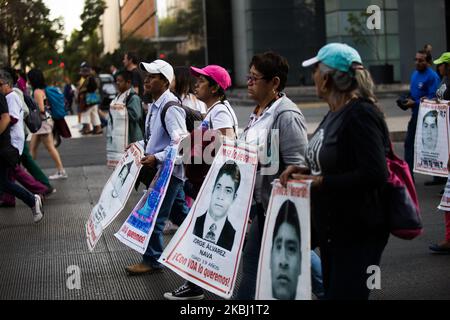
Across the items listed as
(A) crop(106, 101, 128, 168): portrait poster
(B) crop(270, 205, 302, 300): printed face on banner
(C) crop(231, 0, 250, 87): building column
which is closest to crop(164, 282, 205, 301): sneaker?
(B) crop(270, 205, 302, 300): printed face on banner

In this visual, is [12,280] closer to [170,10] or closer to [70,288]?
[70,288]

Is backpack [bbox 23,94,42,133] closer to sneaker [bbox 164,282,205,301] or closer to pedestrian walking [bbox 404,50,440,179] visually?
pedestrian walking [bbox 404,50,440,179]

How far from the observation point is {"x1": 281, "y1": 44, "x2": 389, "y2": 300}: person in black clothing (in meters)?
3.96

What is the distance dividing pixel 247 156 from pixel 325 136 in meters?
1.00

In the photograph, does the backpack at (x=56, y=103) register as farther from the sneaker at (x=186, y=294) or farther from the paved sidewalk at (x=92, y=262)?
the sneaker at (x=186, y=294)

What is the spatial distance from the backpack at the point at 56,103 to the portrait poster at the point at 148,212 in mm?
8173

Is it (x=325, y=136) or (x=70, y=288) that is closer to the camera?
(x=325, y=136)

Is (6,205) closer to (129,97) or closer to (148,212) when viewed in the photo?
(129,97)

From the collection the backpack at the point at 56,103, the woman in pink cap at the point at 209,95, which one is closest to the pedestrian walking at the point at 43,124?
the backpack at the point at 56,103

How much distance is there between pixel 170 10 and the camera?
2589 inches

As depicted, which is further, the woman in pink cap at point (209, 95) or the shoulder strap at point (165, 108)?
the shoulder strap at point (165, 108)

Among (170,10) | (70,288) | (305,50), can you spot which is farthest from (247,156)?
(170,10)

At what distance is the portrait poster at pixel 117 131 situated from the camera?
404 inches

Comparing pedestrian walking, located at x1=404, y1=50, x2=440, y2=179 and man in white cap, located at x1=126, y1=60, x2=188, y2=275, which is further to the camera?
pedestrian walking, located at x1=404, y1=50, x2=440, y2=179
